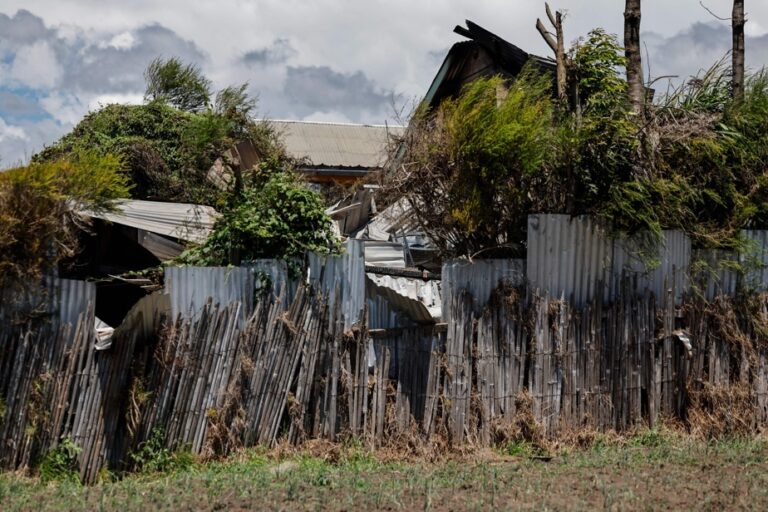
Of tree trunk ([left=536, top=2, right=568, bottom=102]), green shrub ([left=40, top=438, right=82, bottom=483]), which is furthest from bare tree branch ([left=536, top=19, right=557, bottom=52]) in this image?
green shrub ([left=40, top=438, right=82, bottom=483])

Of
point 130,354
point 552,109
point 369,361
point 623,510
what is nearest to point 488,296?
point 369,361

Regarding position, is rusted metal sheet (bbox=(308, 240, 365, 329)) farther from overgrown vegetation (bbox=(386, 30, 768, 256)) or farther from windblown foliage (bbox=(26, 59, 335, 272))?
overgrown vegetation (bbox=(386, 30, 768, 256))

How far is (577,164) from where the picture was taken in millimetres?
9258

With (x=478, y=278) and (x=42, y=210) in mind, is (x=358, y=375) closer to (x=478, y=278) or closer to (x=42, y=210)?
(x=478, y=278)

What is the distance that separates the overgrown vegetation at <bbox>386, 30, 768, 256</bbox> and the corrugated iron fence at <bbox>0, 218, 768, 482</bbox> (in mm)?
445

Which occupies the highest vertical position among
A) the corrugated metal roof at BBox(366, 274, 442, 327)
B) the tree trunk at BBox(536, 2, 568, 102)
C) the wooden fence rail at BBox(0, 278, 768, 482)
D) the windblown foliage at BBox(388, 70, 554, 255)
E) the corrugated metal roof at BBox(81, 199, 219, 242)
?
the tree trunk at BBox(536, 2, 568, 102)

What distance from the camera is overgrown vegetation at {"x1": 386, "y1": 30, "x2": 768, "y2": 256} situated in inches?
350

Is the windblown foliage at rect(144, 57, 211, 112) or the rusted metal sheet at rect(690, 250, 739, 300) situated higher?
the windblown foliage at rect(144, 57, 211, 112)

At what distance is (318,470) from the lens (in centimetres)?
784

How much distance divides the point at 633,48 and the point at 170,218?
6.56m

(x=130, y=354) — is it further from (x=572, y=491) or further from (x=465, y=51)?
(x=465, y=51)

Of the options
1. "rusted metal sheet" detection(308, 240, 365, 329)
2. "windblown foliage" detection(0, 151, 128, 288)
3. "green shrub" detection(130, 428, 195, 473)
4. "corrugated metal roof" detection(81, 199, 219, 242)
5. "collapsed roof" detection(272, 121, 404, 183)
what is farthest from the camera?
"collapsed roof" detection(272, 121, 404, 183)

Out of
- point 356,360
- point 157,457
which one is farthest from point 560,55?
point 157,457

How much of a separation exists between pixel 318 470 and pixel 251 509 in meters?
1.60
